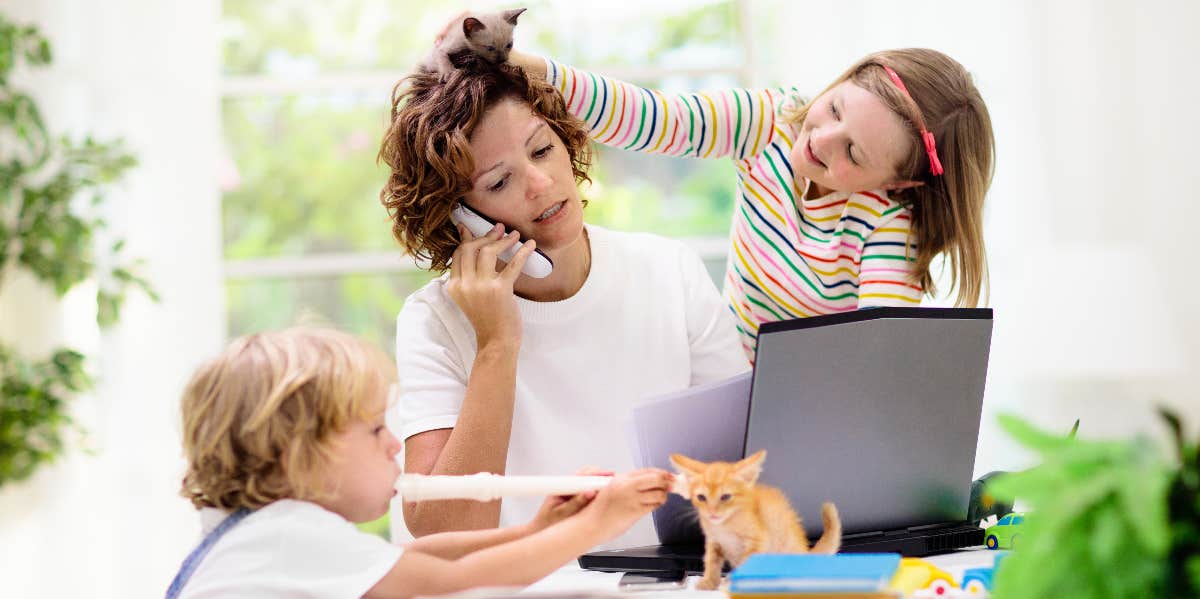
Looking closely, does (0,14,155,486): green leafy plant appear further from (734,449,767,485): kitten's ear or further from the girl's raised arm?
(734,449,767,485): kitten's ear

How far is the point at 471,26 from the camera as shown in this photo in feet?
4.74

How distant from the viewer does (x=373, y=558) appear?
0.92 metres

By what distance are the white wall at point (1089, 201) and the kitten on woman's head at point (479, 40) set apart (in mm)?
1954

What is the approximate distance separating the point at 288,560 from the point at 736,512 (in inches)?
15.0

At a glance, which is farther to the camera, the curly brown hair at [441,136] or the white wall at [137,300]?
the white wall at [137,300]

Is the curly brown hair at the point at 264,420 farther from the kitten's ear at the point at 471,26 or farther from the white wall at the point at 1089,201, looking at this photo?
the white wall at the point at 1089,201

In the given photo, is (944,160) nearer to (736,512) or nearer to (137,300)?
(736,512)

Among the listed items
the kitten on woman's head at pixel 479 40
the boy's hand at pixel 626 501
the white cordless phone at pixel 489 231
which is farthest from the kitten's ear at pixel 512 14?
the boy's hand at pixel 626 501

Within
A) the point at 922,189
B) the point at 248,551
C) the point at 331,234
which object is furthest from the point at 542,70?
the point at 331,234

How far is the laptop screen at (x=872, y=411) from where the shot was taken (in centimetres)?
101

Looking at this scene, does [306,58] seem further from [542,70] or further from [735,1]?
[542,70]

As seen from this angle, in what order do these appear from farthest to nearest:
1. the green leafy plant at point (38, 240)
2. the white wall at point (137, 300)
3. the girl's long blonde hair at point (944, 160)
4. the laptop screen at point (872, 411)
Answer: the white wall at point (137, 300) → the green leafy plant at point (38, 240) → the girl's long blonde hair at point (944, 160) → the laptop screen at point (872, 411)

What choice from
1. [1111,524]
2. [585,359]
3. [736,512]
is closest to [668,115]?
[585,359]

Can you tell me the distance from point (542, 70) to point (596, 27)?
2625 mm
